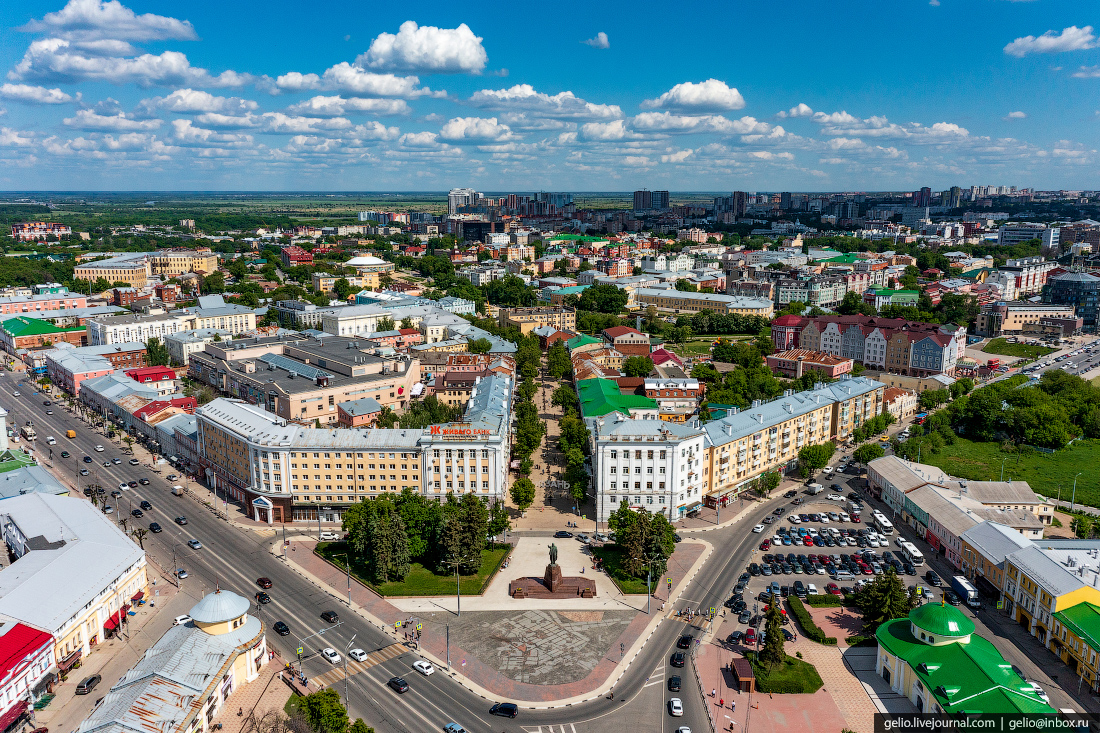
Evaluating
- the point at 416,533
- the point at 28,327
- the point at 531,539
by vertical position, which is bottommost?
the point at 531,539

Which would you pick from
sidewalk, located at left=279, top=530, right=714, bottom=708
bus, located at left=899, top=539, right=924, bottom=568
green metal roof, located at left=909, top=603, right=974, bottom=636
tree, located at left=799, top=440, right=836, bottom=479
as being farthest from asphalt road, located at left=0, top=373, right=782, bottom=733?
green metal roof, located at left=909, top=603, right=974, bottom=636

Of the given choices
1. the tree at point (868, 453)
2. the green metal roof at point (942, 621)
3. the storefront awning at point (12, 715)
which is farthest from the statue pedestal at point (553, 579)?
the tree at point (868, 453)

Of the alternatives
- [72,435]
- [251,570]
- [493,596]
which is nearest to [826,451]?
[493,596]

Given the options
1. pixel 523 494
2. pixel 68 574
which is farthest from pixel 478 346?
pixel 68 574

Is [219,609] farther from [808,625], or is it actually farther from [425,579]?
[808,625]

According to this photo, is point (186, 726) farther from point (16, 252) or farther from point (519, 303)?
point (16, 252)

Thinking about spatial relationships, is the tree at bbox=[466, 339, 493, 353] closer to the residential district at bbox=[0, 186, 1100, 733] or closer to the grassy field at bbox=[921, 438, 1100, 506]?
the residential district at bbox=[0, 186, 1100, 733]

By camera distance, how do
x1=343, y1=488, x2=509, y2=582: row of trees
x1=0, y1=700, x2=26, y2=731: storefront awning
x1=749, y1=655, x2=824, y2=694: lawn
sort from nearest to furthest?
x1=0, y1=700, x2=26, y2=731: storefront awning, x1=749, y1=655, x2=824, y2=694: lawn, x1=343, y1=488, x2=509, y2=582: row of trees
